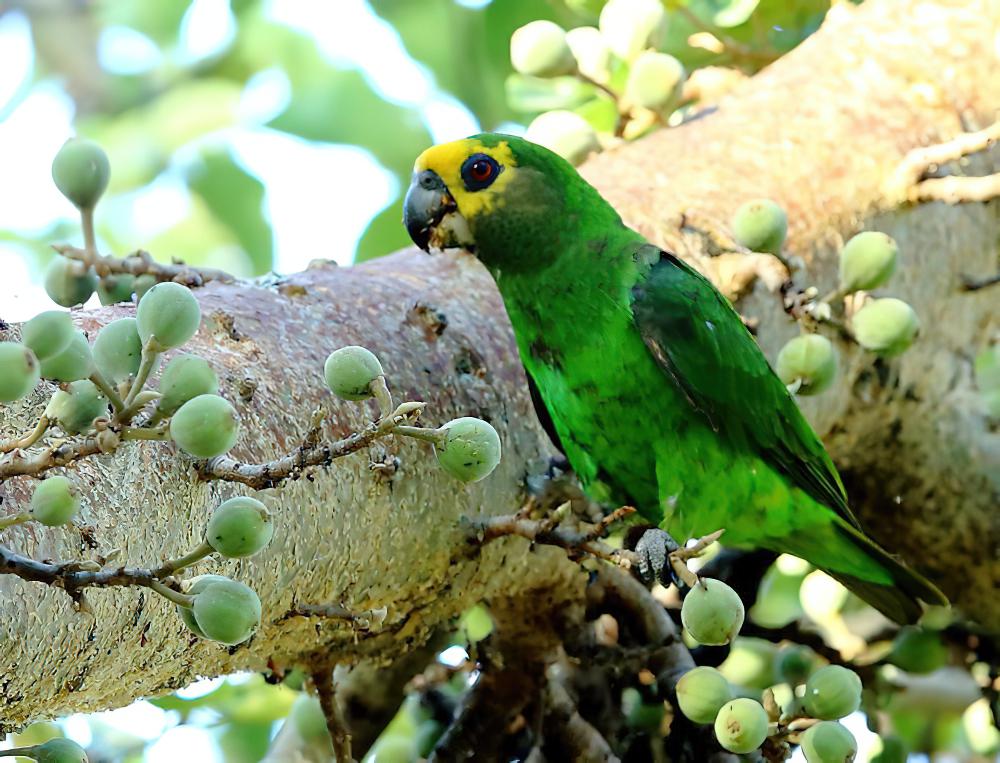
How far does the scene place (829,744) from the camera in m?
1.61

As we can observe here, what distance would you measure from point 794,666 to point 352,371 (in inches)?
56.7

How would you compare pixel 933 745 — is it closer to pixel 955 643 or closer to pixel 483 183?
pixel 955 643

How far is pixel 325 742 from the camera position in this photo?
7.70 ft

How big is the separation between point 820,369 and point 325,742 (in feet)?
3.93

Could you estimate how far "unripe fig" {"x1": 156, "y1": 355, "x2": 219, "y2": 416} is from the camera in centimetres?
113

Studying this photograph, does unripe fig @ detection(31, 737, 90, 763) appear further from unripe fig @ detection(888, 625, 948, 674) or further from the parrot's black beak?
unripe fig @ detection(888, 625, 948, 674)

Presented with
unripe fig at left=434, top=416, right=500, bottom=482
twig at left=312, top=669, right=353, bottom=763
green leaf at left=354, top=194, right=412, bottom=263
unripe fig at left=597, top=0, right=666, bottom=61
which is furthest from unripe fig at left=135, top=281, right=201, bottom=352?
green leaf at left=354, top=194, right=412, bottom=263

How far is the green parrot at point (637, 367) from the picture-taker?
2.39m

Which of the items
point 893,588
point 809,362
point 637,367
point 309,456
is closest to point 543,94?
point 637,367

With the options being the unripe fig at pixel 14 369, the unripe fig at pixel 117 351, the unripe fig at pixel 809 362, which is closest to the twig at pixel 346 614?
the unripe fig at pixel 117 351

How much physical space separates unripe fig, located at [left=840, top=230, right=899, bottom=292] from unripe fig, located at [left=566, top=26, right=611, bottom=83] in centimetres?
89

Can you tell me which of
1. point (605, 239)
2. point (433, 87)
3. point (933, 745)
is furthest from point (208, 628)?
point (433, 87)

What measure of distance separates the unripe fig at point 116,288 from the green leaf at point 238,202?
1.98m

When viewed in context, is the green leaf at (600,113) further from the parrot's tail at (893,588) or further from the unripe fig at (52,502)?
the unripe fig at (52,502)
